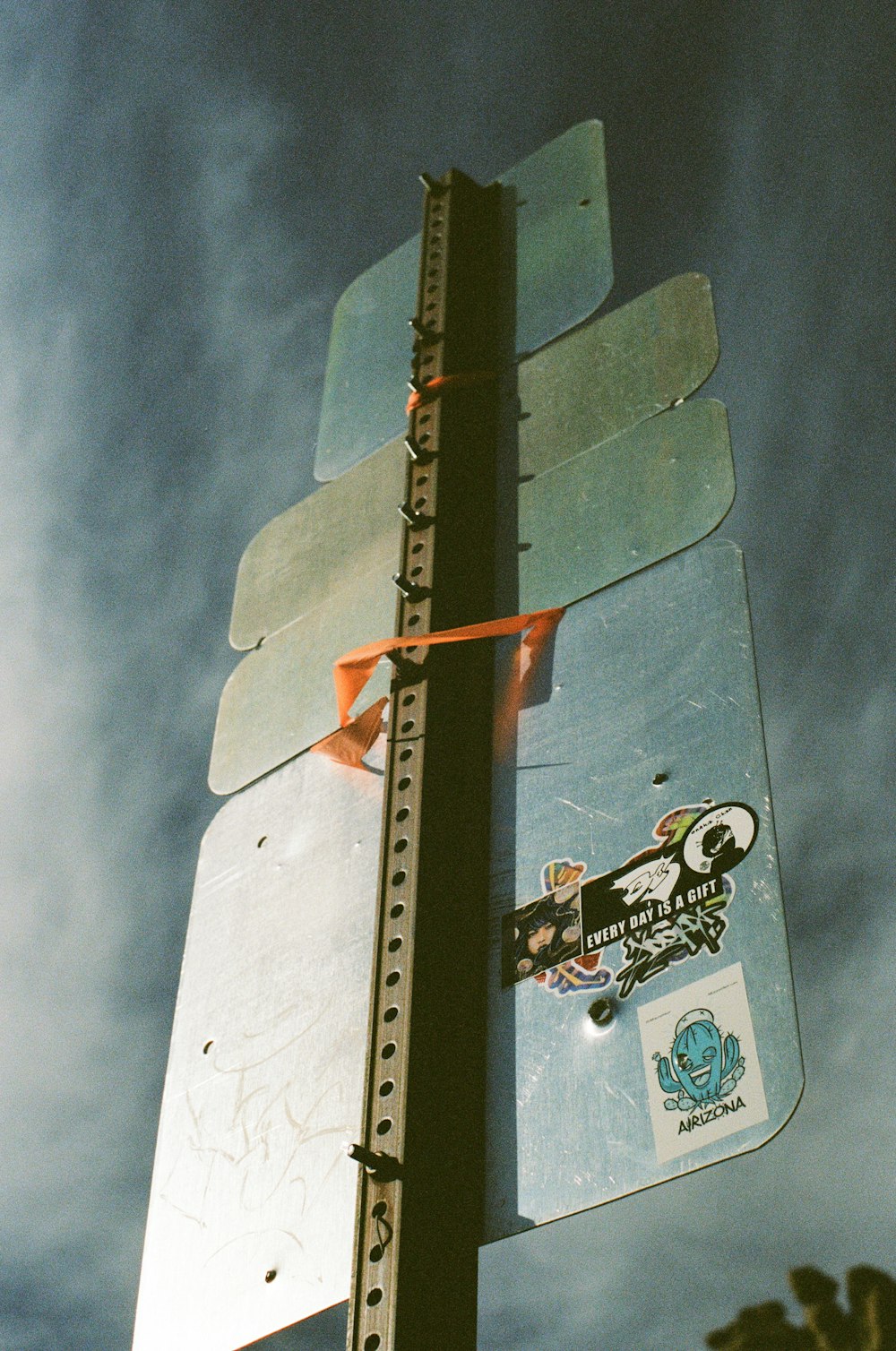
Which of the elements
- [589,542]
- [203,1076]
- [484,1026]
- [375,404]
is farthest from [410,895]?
[375,404]

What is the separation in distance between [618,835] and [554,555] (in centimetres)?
88

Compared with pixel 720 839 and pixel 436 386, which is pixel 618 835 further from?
pixel 436 386

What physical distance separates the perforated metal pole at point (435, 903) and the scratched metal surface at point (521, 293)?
11.9 inches

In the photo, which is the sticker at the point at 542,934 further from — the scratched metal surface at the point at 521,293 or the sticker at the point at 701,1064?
the scratched metal surface at the point at 521,293

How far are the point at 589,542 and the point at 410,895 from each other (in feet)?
3.52

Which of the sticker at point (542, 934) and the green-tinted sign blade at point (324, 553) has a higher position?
the green-tinted sign blade at point (324, 553)

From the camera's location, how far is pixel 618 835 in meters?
2.66

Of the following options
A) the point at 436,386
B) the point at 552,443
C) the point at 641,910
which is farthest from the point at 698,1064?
the point at 436,386

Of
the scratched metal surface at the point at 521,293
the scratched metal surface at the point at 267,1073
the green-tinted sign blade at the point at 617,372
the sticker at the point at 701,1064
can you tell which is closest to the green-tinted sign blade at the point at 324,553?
the scratched metal surface at the point at 521,293

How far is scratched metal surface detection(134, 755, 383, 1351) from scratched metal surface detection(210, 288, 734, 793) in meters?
0.35

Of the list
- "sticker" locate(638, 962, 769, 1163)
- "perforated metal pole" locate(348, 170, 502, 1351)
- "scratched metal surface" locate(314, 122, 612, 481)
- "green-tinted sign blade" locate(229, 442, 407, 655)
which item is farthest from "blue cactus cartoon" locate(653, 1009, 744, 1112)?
"scratched metal surface" locate(314, 122, 612, 481)

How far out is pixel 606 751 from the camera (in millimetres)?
2805

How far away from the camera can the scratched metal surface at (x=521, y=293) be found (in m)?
3.96

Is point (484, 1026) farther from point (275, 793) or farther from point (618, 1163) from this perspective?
point (275, 793)
